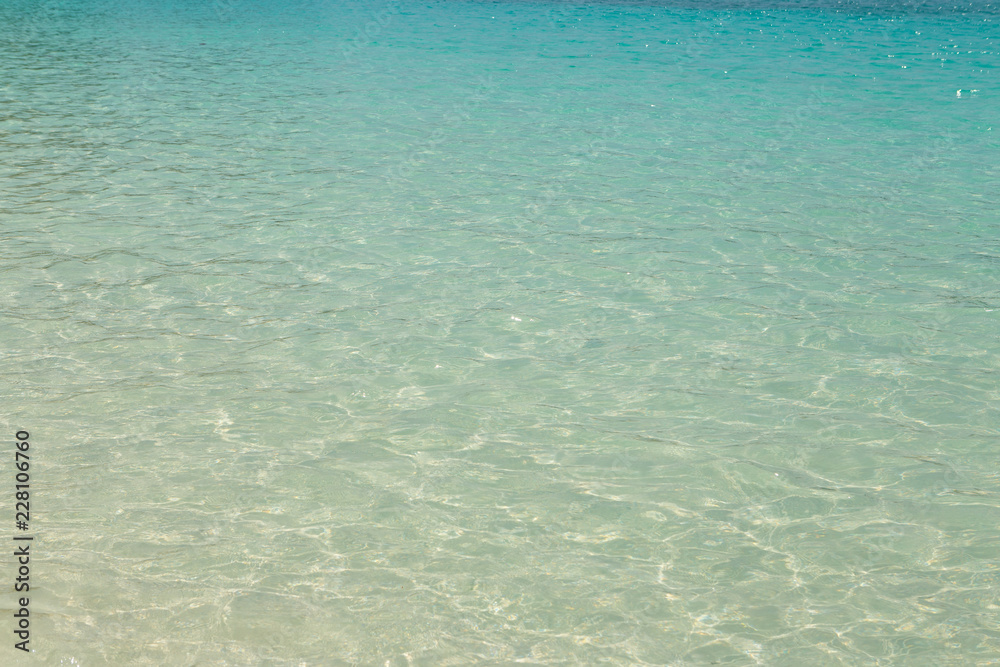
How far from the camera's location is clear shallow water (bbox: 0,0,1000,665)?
453 centimetres

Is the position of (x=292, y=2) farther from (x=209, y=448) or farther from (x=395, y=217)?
(x=209, y=448)

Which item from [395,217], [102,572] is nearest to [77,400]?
[102,572]

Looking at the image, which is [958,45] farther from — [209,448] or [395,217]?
[209,448]

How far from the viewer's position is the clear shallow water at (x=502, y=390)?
453 cm

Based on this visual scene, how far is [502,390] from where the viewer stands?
22.1 ft

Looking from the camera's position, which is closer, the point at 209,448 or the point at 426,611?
the point at 426,611

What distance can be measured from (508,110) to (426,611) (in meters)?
14.1

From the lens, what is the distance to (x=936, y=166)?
44.4 feet

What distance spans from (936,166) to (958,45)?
17885 millimetres

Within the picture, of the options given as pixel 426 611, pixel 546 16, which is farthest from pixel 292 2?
pixel 426 611

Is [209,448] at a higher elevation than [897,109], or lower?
lower

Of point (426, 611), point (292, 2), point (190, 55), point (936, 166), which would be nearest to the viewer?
point (426, 611)

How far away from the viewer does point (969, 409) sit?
6.53m

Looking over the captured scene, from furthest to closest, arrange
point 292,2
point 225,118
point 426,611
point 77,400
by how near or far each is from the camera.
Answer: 1. point 292,2
2. point 225,118
3. point 77,400
4. point 426,611
